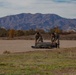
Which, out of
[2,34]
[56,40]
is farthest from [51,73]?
[2,34]

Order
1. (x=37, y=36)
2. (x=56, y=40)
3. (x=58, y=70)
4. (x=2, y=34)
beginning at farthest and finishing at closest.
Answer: (x=2, y=34) → (x=56, y=40) → (x=37, y=36) → (x=58, y=70)

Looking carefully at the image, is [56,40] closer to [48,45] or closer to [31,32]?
[48,45]

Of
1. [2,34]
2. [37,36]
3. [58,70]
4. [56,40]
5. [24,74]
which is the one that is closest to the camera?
[24,74]

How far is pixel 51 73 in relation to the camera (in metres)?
15.3

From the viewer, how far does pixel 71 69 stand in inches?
670

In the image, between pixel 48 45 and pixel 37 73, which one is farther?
pixel 48 45

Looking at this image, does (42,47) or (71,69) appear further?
(42,47)

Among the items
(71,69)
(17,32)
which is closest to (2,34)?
(17,32)

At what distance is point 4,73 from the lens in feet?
49.5

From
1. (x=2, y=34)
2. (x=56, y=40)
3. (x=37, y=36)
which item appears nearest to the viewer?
(x=37, y=36)

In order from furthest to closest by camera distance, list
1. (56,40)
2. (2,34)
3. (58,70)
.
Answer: (2,34) < (56,40) < (58,70)

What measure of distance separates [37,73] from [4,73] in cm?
138

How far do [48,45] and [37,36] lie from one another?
1443 mm

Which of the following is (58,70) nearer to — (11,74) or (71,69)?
(71,69)
